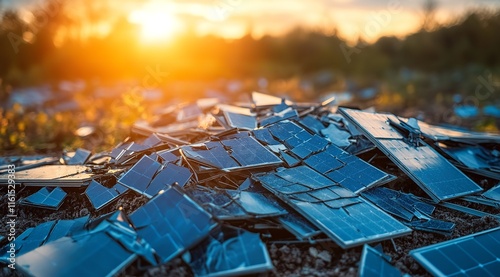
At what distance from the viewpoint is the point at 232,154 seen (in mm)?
7520

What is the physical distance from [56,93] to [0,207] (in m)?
26.7

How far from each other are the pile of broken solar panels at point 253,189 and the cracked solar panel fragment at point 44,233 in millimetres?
21

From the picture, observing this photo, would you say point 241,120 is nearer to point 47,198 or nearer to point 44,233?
point 47,198

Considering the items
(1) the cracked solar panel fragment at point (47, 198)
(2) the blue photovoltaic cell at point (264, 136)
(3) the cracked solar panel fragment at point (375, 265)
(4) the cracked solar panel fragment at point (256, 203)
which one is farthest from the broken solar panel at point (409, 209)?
(1) the cracked solar panel fragment at point (47, 198)

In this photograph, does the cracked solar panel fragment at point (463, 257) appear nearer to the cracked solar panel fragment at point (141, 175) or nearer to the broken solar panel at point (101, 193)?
the cracked solar panel fragment at point (141, 175)

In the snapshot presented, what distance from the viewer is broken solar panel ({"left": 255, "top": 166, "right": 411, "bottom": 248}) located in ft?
19.1

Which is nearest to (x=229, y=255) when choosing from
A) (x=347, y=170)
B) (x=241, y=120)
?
(x=347, y=170)

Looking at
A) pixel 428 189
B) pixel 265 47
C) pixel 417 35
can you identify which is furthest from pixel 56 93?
pixel 417 35

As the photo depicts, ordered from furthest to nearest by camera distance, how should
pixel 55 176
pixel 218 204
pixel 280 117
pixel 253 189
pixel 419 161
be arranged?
pixel 280 117 → pixel 419 161 → pixel 55 176 → pixel 253 189 → pixel 218 204

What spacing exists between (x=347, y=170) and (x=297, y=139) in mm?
1360

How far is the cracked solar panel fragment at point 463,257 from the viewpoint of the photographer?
5.48m

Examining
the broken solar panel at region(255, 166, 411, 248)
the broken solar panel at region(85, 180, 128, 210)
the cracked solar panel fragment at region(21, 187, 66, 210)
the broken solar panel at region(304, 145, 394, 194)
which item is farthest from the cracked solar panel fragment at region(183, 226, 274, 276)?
the cracked solar panel fragment at region(21, 187, 66, 210)

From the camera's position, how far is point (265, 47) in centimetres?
4838

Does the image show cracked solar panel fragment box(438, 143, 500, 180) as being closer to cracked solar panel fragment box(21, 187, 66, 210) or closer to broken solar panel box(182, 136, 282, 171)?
broken solar panel box(182, 136, 282, 171)
